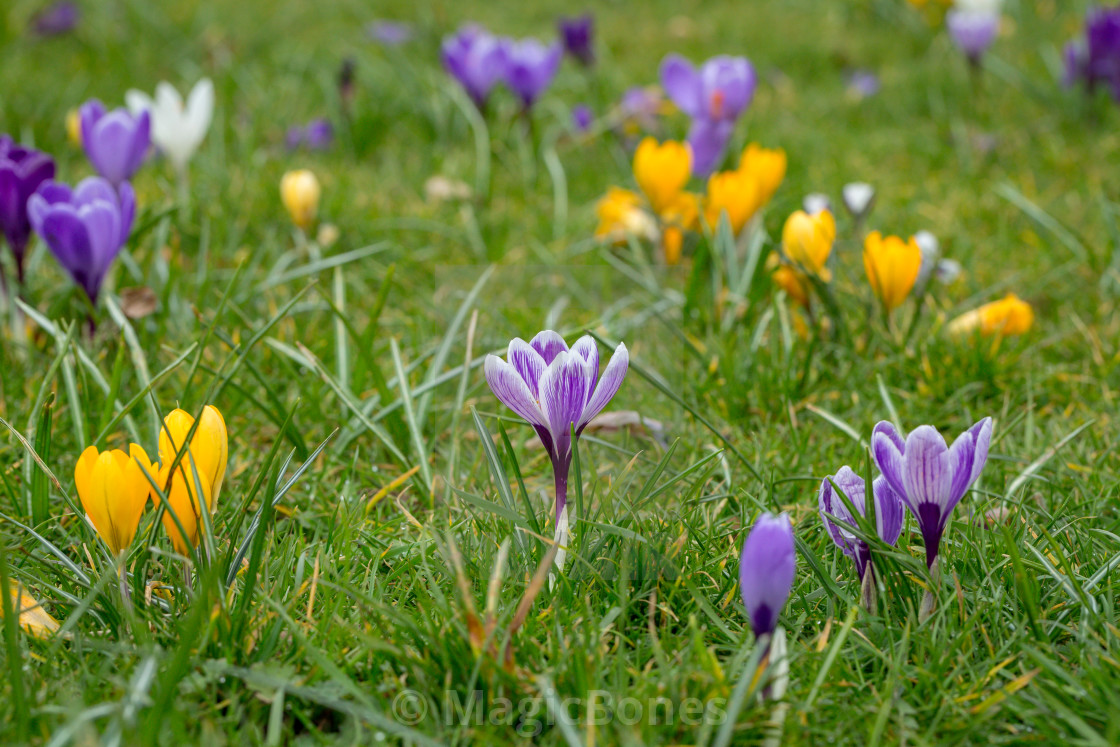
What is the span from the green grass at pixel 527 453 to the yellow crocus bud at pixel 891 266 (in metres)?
0.15

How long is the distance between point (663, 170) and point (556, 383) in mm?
1383

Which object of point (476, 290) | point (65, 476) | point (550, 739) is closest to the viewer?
point (550, 739)

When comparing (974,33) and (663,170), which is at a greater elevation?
(974,33)

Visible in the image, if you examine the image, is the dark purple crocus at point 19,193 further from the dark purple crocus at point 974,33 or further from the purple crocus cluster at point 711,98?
the dark purple crocus at point 974,33

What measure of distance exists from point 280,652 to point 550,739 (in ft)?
1.24

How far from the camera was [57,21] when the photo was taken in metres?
4.54

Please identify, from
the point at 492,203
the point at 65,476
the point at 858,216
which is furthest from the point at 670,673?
the point at 492,203

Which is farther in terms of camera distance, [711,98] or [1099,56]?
[1099,56]

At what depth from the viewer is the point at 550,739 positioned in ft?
3.43

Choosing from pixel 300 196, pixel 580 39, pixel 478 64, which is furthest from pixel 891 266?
pixel 580 39

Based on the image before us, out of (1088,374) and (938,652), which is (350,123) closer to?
(1088,374)

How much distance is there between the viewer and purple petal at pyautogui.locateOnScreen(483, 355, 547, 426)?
3.76 ft

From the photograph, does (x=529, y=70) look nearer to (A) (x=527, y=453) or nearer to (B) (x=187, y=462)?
(A) (x=527, y=453)

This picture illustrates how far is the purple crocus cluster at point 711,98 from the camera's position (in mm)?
2898
